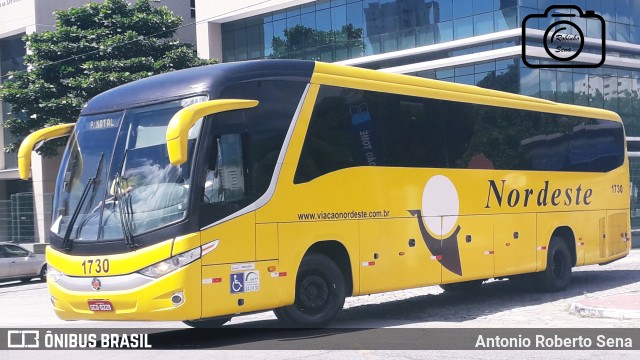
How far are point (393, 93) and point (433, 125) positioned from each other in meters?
1.13

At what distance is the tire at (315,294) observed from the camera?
39.8ft

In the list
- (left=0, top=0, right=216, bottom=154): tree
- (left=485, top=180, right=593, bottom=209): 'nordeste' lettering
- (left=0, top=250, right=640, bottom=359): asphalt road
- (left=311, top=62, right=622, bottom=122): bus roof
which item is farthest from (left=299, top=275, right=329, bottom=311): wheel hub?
(left=0, top=0, right=216, bottom=154): tree

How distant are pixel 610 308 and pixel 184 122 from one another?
7185mm

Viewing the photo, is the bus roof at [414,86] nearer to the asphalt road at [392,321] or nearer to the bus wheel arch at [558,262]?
the bus wheel arch at [558,262]

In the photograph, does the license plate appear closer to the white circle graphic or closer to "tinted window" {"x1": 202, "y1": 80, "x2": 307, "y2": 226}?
"tinted window" {"x1": 202, "y1": 80, "x2": 307, "y2": 226}

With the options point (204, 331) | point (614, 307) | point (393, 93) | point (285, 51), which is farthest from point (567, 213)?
point (285, 51)

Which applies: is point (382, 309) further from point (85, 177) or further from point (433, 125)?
point (85, 177)

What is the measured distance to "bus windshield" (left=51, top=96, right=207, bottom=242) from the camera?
10.9m

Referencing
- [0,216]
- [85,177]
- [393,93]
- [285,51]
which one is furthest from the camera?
[285,51]

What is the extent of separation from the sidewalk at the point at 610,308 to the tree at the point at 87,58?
23.2 meters

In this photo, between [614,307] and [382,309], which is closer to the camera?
[614,307]

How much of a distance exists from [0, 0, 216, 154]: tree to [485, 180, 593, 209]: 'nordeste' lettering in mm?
20003

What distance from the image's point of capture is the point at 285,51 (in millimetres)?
43188

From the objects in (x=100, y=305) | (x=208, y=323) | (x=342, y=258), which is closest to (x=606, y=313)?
(x=342, y=258)
